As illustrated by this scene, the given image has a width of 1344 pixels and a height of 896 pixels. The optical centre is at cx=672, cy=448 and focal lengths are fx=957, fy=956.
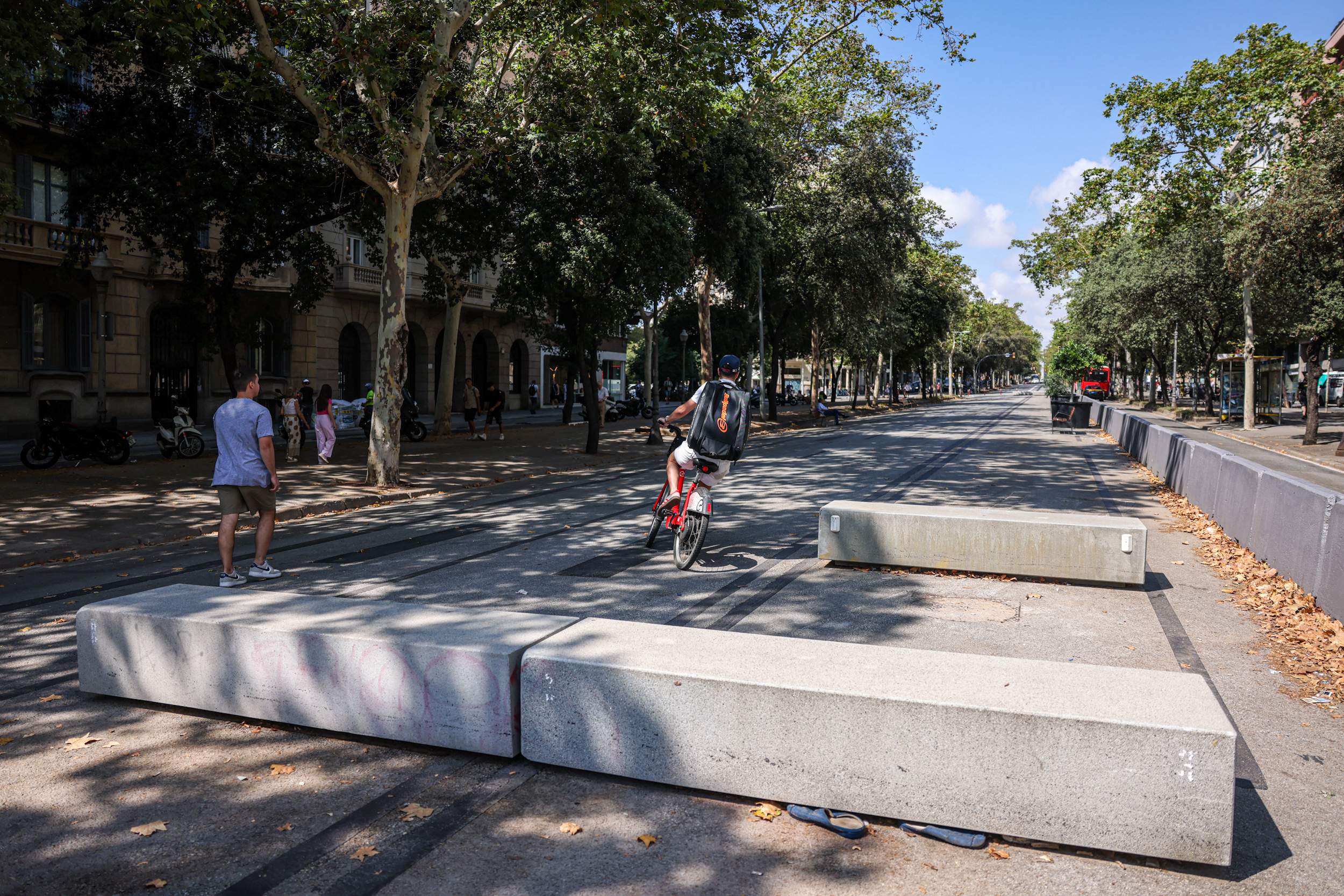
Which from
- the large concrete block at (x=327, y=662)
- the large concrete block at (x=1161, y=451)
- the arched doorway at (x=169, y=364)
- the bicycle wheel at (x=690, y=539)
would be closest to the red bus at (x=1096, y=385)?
the large concrete block at (x=1161, y=451)

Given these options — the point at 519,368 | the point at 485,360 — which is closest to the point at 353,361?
the point at 485,360

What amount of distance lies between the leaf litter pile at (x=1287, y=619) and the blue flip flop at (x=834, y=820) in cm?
300

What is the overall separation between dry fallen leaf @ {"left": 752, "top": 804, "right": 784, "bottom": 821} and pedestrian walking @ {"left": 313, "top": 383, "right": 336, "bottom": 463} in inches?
623

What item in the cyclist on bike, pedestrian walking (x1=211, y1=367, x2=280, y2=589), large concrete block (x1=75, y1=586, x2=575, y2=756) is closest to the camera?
large concrete block (x1=75, y1=586, x2=575, y2=756)

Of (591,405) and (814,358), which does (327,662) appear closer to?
(591,405)

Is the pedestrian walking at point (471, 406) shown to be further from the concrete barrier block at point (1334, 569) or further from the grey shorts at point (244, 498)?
the concrete barrier block at point (1334, 569)

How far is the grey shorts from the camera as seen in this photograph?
7508 millimetres

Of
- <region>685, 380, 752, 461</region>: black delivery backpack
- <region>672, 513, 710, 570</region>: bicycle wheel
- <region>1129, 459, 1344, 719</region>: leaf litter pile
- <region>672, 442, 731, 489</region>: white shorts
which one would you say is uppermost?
<region>685, 380, 752, 461</region>: black delivery backpack

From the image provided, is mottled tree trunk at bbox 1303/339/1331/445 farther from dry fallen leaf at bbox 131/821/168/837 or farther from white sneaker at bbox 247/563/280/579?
dry fallen leaf at bbox 131/821/168/837

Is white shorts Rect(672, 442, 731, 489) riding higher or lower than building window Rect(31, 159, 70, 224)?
lower

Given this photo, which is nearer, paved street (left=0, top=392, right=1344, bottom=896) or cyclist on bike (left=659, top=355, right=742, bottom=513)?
paved street (left=0, top=392, right=1344, bottom=896)

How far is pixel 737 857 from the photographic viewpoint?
3.36 m

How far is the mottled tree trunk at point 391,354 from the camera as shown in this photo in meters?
14.8

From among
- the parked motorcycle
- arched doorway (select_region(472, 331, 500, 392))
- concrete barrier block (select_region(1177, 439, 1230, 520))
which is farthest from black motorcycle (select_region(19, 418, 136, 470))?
arched doorway (select_region(472, 331, 500, 392))
